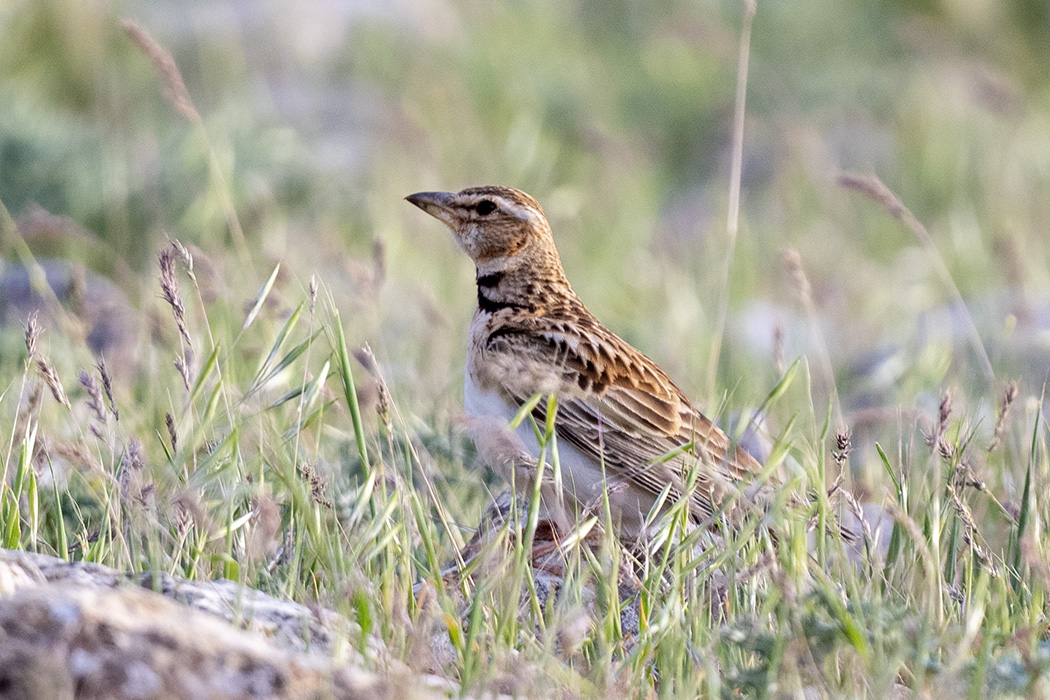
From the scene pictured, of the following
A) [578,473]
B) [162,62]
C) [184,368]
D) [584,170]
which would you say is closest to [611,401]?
[578,473]

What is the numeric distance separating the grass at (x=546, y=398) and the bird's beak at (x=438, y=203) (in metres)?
0.30

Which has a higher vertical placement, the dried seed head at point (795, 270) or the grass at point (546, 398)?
the dried seed head at point (795, 270)

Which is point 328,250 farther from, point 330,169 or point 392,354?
point 330,169

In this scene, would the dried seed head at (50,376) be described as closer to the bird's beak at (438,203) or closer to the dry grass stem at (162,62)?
the dry grass stem at (162,62)

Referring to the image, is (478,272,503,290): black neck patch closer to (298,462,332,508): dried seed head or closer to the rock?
(298,462,332,508): dried seed head

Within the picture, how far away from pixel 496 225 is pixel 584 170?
19.0ft

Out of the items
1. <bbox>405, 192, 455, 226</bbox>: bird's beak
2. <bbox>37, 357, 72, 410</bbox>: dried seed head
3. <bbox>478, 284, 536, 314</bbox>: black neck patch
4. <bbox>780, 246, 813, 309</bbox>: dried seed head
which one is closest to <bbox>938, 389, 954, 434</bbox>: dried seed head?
<bbox>780, 246, 813, 309</bbox>: dried seed head

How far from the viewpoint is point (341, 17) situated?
1282 centimetres

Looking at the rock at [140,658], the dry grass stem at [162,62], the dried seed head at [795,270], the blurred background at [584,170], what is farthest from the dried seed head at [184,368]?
the dried seed head at [795,270]

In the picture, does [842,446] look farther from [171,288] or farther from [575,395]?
[171,288]

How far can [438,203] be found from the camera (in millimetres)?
4973

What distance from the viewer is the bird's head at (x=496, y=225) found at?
492 cm

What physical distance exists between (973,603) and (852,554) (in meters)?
1.08

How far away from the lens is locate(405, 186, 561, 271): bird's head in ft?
16.1
